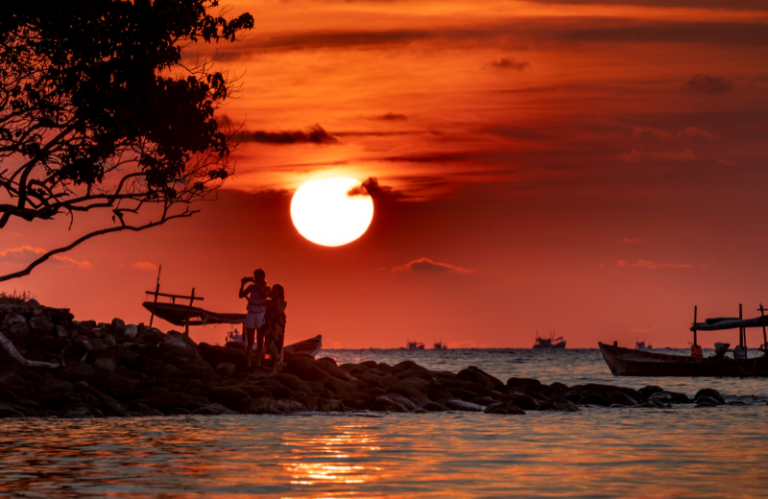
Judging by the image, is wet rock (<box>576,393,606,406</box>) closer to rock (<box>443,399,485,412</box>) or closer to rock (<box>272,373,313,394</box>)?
rock (<box>443,399,485,412</box>)

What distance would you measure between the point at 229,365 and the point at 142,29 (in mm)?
Result: 10620

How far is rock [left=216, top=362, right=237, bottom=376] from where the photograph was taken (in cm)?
2473

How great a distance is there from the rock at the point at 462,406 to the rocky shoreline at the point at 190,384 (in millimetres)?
47

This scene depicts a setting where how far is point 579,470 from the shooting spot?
12609 millimetres

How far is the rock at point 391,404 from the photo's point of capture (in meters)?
23.6

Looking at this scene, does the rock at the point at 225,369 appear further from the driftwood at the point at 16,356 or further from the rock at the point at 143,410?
the driftwood at the point at 16,356

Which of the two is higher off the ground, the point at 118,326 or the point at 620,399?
the point at 118,326

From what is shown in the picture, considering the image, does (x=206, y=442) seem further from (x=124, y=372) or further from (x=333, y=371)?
(x=333, y=371)

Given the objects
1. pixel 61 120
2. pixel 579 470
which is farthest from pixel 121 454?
pixel 61 120

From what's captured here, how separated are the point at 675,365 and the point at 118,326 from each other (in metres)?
39.0

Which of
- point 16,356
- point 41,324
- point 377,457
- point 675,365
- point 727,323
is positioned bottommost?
point 377,457

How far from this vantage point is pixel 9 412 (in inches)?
752

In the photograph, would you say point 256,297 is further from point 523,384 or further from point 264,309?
point 523,384

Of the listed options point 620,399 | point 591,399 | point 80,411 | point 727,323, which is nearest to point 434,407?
point 591,399
